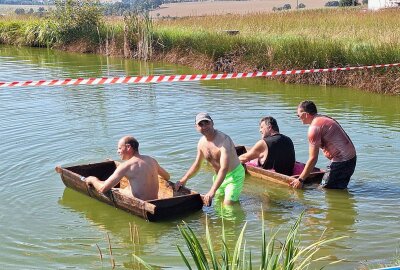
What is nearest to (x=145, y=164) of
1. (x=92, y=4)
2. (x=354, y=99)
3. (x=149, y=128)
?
(x=149, y=128)

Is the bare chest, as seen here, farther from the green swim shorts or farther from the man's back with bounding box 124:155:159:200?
the man's back with bounding box 124:155:159:200

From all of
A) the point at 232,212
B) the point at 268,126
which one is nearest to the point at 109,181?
the point at 232,212

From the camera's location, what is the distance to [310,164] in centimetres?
983

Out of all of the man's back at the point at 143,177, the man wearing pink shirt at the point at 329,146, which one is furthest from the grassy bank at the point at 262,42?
the man's back at the point at 143,177

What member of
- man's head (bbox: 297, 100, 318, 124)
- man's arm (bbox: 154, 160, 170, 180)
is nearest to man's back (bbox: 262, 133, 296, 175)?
man's head (bbox: 297, 100, 318, 124)

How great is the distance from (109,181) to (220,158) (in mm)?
1519

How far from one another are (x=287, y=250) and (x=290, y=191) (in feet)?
18.9

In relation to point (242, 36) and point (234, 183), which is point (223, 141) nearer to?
point (234, 183)

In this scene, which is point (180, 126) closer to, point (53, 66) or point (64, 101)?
point (64, 101)

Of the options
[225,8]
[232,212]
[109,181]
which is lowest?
[232,212]

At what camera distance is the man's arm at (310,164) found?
9820 millimetres

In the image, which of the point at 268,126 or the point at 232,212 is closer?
the point at 232,212

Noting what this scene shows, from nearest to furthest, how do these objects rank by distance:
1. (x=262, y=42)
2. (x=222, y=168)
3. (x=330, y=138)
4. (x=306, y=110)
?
(x=222, y=168), (x=306, y=110), (x=330, y=138), (x=262, y=42)

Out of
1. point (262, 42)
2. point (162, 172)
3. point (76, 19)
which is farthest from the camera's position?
point (76, 19)
